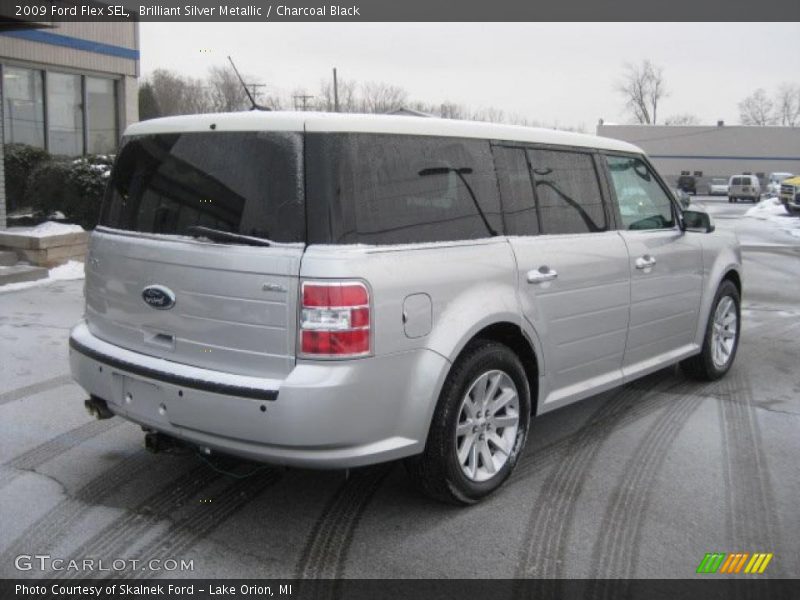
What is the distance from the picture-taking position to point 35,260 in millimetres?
10492

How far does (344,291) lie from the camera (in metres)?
3.19

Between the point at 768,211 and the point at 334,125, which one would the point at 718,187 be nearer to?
the point at 768,211

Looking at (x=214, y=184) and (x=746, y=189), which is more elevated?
(x=746, y=189)

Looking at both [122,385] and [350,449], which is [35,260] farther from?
[350,449]

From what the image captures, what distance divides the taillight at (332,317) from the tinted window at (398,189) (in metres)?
0.22

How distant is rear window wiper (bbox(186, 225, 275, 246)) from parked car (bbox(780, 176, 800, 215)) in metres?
31.5

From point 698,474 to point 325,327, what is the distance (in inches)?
97.6

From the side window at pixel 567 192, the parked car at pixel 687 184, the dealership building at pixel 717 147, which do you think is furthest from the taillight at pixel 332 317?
the dealership building at pixel 717 147

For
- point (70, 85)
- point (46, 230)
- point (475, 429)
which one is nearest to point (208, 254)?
point (475, 429)

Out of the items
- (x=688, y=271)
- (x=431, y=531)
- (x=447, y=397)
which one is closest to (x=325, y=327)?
(x=447, y=397)

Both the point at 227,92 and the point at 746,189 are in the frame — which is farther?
the point at 746,189

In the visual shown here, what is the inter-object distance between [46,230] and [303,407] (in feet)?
29.9

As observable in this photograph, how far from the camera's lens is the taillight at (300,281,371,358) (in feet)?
10.5
